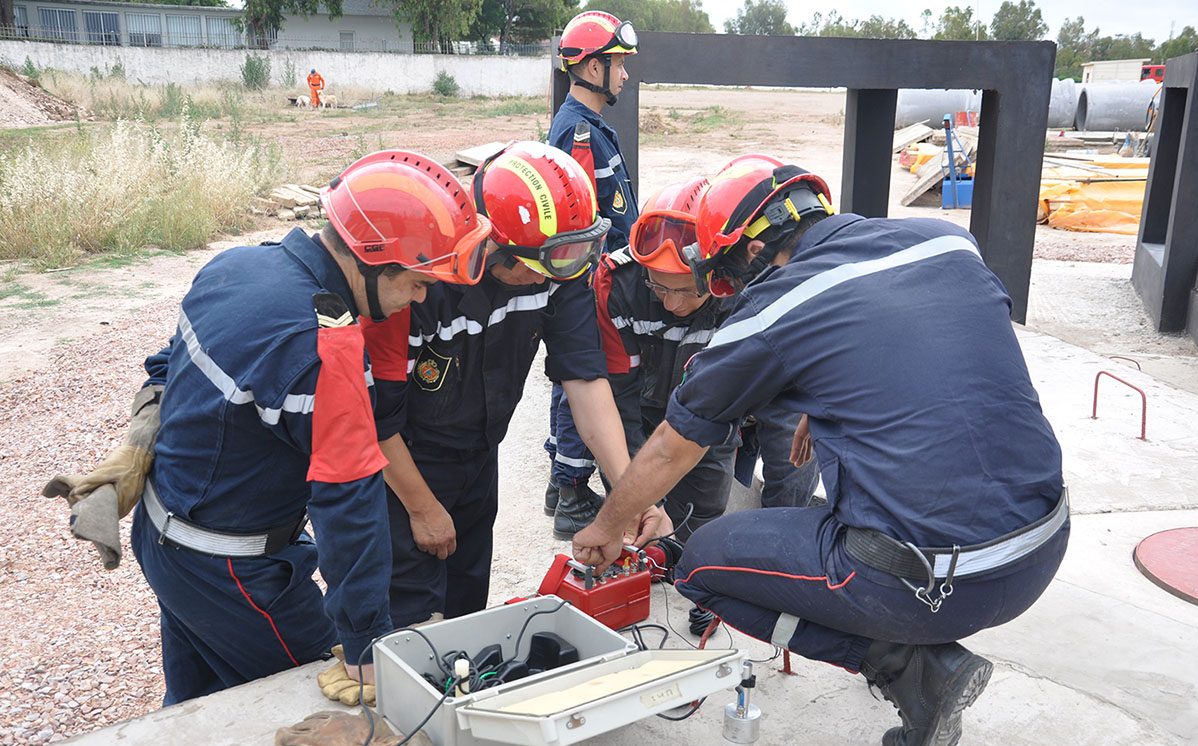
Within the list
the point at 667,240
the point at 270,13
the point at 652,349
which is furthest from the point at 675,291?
the point at 270,13

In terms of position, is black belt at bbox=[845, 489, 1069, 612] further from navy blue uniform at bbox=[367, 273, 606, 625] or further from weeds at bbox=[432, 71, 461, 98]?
weeds at bbox=[432, 71, 461, 98]

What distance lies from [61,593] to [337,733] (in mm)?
3185

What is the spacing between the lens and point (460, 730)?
2180 millimetres

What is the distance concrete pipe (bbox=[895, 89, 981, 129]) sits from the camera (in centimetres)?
2758

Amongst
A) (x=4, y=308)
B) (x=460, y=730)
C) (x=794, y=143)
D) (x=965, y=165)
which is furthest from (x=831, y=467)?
(x=794, y=143)


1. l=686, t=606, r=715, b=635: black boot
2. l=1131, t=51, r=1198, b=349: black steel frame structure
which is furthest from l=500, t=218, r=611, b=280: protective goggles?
l=1131, t=51, r=1198, b=349: black steel frame structure

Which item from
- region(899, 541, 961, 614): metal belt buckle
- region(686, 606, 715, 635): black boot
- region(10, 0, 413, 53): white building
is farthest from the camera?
region(10, 0, 413, 53): white building

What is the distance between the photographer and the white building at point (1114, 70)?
1631 inches

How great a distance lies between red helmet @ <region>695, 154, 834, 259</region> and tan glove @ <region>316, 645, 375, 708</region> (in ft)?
5.26

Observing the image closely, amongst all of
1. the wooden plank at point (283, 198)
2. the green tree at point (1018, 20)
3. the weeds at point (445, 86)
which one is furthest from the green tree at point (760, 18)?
the wooden plank at point (283, 198)

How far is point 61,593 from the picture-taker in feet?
15.9

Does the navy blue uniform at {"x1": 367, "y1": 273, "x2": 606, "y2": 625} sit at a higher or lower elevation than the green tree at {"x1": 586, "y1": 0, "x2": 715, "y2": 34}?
lower

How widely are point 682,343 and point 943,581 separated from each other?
1.84m

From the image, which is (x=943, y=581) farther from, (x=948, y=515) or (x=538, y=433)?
(x=538, y=433)
